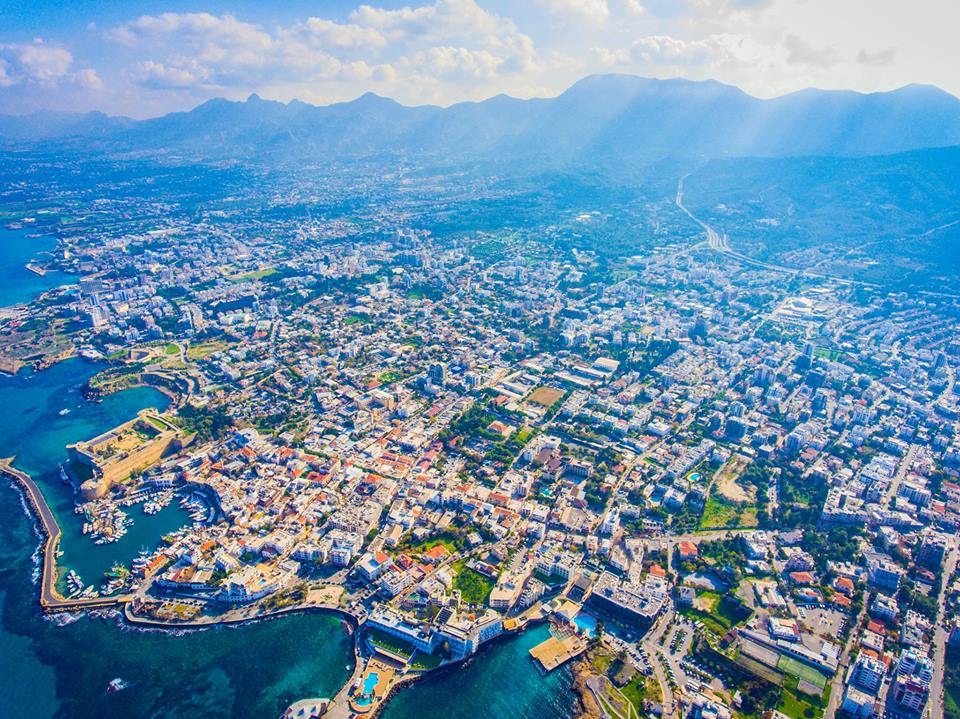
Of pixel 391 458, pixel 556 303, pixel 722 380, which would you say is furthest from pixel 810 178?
pixel 391 458

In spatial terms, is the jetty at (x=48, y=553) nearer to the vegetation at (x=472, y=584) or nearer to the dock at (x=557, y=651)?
the vegetation at (x=472, y=584)

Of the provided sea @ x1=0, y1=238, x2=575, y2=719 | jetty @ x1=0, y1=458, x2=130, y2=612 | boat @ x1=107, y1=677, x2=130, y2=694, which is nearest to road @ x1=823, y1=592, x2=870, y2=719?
sea @ x1=0, y1=238, x2=575, y2=719

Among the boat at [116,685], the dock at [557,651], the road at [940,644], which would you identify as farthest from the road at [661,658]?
the boat at [116,685]

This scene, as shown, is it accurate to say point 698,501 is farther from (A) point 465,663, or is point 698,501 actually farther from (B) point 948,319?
(B) point 948,319

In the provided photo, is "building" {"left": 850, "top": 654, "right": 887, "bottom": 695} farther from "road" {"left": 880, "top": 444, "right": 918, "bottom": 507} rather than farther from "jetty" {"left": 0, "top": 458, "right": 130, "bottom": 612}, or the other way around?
"jetty" {"left": 0, "top": 458, "right": 130, "bottom": 612}

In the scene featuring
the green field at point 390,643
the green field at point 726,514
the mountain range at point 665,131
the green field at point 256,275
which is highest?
the mountain range at point 665,131
